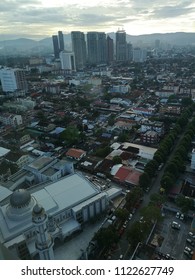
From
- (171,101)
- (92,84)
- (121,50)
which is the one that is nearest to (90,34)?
(121,50)

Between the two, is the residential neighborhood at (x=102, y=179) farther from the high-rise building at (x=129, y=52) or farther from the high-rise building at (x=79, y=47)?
the high-rise building at (x=129, y=52)

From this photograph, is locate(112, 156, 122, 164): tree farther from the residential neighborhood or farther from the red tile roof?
the red tile roof

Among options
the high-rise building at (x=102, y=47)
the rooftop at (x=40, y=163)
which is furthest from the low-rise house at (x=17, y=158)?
the high-rise building at (x=102, y=47)

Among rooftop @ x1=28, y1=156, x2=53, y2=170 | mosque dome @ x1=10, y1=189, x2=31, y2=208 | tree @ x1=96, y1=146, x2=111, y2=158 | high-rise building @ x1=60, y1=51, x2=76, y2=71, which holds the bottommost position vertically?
tree @ x1=96, y1=146, x2=111, y2=158

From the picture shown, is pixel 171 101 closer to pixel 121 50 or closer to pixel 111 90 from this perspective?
pixel 111 90

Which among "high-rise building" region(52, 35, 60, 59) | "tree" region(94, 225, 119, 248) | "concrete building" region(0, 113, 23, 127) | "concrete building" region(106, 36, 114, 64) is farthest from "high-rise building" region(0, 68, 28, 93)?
"high-rise building" region(52, 35, 60, 59)

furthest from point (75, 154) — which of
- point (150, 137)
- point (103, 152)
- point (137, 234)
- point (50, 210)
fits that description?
point (137, 234)

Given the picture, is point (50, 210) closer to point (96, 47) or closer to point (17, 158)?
point (17, 158)

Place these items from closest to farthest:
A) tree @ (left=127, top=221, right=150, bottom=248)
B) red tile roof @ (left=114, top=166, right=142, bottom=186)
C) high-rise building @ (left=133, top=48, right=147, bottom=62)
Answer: tree @ (left=127, top=221, right=150, bottom=248)
red tile roof @ (left=114, top=166, right=142, bottom=186)
high-rise building @ (left=133, top=48, right=147, bottom=62)
